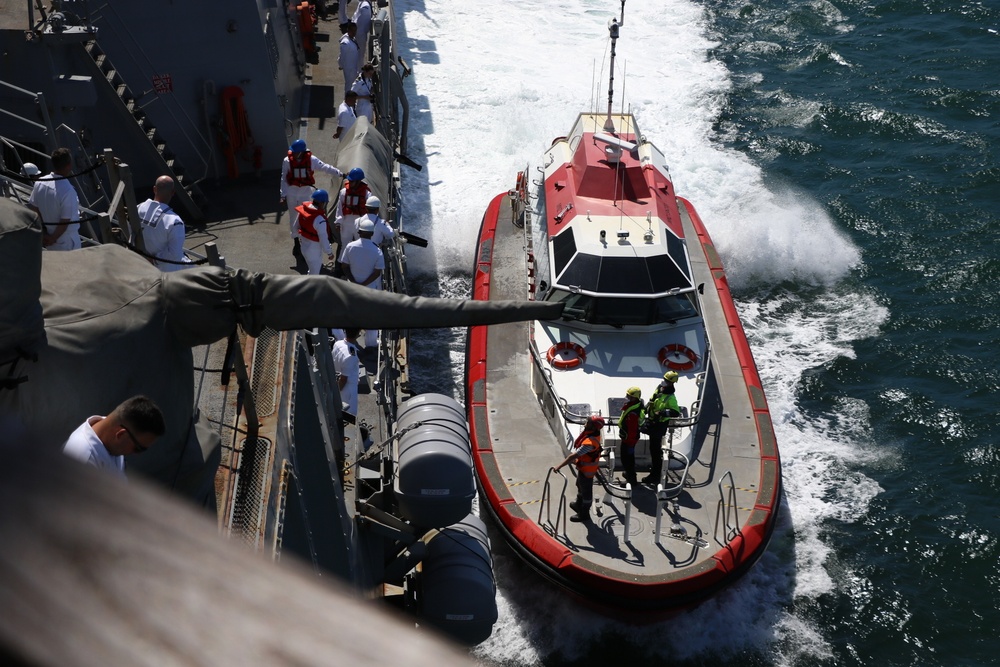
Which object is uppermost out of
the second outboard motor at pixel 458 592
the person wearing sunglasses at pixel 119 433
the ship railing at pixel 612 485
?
the person wearing sunglasses at pixel 119 433

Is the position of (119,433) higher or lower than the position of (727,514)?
higher

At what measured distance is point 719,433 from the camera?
12.6 m

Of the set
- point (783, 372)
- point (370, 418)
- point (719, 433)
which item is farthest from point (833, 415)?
point (370, 418)

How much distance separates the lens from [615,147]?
588 inches

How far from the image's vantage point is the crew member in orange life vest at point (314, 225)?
11242 mm

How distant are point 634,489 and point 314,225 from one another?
487 cm

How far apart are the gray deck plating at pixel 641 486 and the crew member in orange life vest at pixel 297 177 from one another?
11.5 feet

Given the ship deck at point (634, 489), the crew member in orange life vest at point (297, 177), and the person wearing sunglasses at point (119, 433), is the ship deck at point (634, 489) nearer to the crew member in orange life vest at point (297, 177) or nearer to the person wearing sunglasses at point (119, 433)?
the crew member in orange life vest at point (297, 177)

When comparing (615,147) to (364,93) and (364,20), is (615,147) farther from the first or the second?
(364,20)

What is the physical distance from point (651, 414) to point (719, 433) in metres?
1.62

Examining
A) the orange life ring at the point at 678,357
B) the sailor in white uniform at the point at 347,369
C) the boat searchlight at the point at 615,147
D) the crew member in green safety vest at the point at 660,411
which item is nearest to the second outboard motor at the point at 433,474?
the sailor in white uniform at the point at 347,369

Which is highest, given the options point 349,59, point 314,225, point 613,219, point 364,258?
point 349,59

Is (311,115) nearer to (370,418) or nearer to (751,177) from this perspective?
(370,418)

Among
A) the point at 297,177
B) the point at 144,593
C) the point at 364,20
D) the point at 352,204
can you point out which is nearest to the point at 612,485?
the point at 352,204
